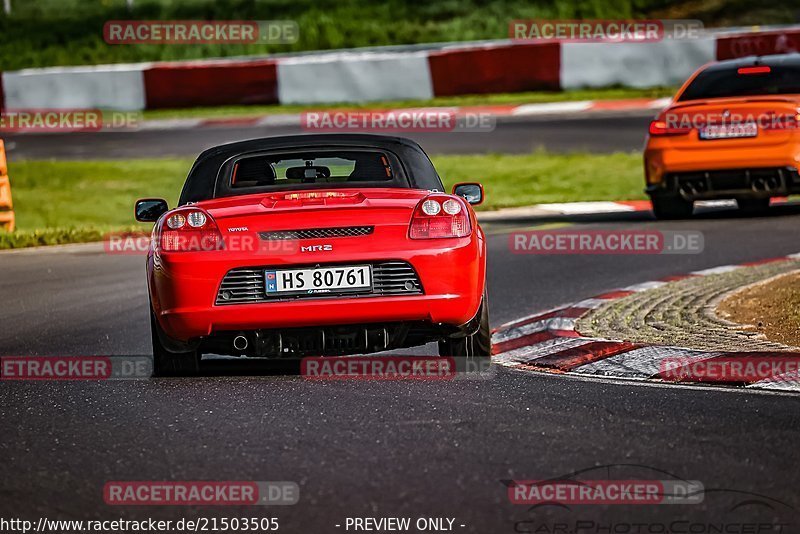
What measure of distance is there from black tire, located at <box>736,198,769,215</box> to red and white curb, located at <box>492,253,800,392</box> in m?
7.42

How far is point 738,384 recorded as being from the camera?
713 cm

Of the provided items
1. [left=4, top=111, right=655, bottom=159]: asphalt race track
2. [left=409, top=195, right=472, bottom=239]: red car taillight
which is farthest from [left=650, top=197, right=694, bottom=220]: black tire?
[left=409, top=195, right=472, bottom=239]: red car taillight

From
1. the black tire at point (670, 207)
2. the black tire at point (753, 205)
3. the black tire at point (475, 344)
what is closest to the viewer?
the black tire at point (475, 344)

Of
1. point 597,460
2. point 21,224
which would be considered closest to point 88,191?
point 21,224

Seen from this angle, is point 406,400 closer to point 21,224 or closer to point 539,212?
point 539,212

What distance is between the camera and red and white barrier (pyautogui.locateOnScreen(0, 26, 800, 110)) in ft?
92.1

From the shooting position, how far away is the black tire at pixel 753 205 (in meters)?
16.5
